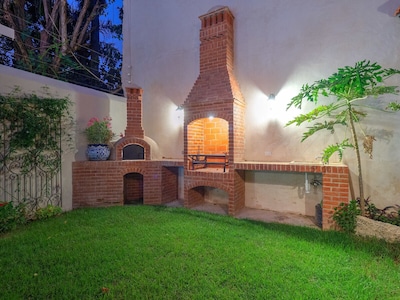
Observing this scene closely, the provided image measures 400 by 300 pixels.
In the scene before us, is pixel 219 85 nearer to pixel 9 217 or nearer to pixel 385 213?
pixel 385 213

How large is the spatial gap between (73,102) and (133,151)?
6.05 ft

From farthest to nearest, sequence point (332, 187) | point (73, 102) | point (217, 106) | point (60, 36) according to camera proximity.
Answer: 1. point (60, 36)
2. point (73, 102)
3. point (217, 106)
4. point (332, 187)

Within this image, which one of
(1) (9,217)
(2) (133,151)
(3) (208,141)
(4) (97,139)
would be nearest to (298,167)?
(3) (208,141)

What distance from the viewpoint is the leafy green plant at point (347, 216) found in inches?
138

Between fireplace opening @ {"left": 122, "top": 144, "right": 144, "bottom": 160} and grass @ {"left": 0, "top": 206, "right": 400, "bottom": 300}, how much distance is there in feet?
6.93

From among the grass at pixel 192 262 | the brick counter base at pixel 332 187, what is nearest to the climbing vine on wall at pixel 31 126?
the grass at pixel 192 262

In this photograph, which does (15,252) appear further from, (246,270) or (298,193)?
(298,193)

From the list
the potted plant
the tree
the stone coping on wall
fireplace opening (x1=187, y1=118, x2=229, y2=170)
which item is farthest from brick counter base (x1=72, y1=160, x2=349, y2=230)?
the tree

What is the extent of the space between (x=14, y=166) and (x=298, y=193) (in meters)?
5.86

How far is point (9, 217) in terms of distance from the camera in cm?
363

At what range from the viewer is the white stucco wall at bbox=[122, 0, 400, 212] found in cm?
398

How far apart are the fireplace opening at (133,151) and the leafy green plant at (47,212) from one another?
6.30ft

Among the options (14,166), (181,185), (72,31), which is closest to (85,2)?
(72,31)

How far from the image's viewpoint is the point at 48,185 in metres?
4.55
